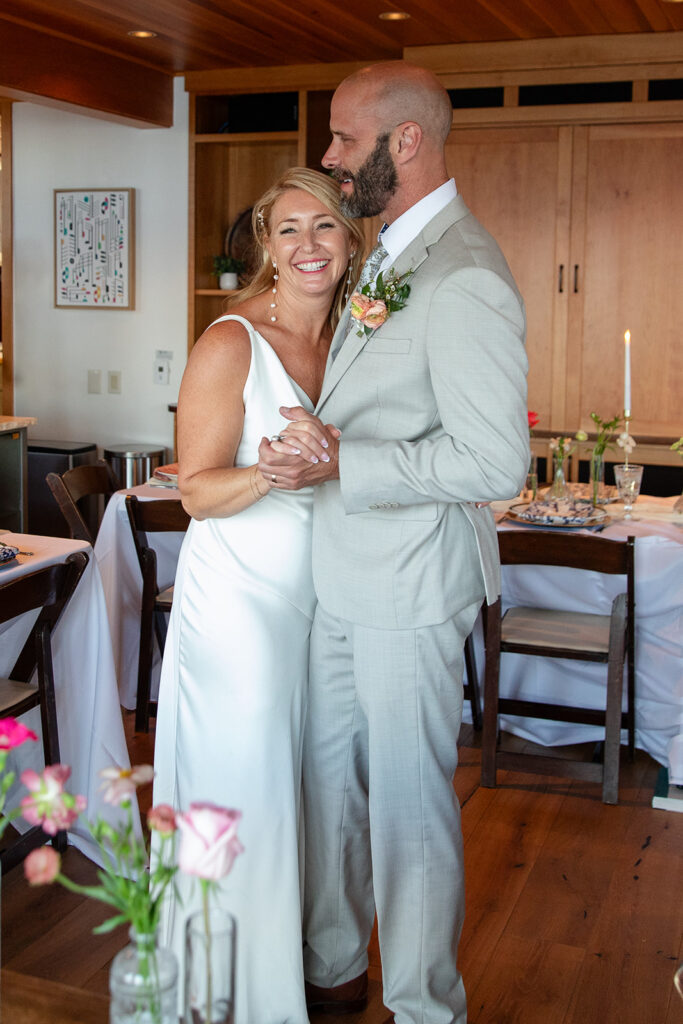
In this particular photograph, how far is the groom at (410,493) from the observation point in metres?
1.80

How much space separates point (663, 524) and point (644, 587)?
0.76ft

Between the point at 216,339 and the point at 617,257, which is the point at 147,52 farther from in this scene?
the point at 216,339

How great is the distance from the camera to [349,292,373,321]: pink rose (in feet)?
6.16

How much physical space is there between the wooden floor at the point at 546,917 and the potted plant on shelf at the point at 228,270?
3305 millimetres

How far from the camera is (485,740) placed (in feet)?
→ 11.1

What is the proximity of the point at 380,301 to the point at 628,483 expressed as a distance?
2033mm

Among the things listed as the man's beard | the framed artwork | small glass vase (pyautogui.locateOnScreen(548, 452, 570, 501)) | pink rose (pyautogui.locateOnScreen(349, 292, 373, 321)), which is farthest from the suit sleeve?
the framed artwork

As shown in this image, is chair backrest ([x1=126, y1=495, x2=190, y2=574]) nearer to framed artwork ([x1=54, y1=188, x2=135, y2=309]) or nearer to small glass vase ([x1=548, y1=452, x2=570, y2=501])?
small glass vase ([x1=548, y1=452, x2=570, y2=501])

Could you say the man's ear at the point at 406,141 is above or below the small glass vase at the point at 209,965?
above

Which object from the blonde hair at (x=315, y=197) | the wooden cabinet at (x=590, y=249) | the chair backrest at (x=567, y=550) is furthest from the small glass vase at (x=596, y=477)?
the blonde hair at (x=315, y=197)

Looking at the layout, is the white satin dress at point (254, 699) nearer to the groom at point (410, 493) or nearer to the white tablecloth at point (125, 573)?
the groom at point (410, 493)

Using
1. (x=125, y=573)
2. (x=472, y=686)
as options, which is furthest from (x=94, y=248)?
(x=472, y=686)

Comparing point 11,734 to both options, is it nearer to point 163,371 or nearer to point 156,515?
point 156,515

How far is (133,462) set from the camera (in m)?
5.86
